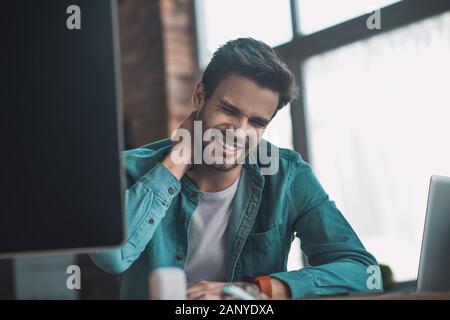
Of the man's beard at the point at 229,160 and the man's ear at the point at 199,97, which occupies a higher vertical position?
the man's ear at the point at 199,97

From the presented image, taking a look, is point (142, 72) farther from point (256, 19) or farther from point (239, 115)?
point (239, 115)

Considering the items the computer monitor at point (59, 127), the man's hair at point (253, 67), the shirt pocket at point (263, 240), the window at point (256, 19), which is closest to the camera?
the computer monitor at point (59, 127)

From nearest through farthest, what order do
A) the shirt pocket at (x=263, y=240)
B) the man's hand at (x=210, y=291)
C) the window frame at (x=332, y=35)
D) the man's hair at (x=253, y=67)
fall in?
the man's hand at (x=210, y=291) → the shirt pocket at (x=263, y=240) → the man's hair at (x=253, y=67) → the window frame at (x=332, y=35)

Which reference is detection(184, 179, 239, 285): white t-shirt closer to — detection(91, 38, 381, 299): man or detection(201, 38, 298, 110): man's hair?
detection(91, 38, 381, 299): man

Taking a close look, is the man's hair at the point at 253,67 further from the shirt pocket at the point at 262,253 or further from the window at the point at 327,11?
the window at the point at 327,11

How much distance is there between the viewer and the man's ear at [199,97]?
1751 millimetres

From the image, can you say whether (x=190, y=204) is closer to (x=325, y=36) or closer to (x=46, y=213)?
(x=46, y=213)

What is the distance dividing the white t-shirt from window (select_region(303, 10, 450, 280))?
1175mm

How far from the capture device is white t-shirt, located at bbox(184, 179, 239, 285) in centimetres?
157

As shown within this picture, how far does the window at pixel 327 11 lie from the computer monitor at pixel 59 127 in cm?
199

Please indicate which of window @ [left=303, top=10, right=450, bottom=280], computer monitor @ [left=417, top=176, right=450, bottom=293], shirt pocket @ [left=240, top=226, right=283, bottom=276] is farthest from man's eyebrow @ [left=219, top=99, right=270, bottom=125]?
window @ [left=303, top=10, right=450, bottom=280]

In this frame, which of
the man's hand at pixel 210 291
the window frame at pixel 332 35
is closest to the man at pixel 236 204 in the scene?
the man's hand at pixel 210 291

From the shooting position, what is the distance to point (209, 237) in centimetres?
160

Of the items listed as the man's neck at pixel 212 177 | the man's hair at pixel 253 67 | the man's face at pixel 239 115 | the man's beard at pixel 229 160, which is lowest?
the man's neck at pixel 212 177
